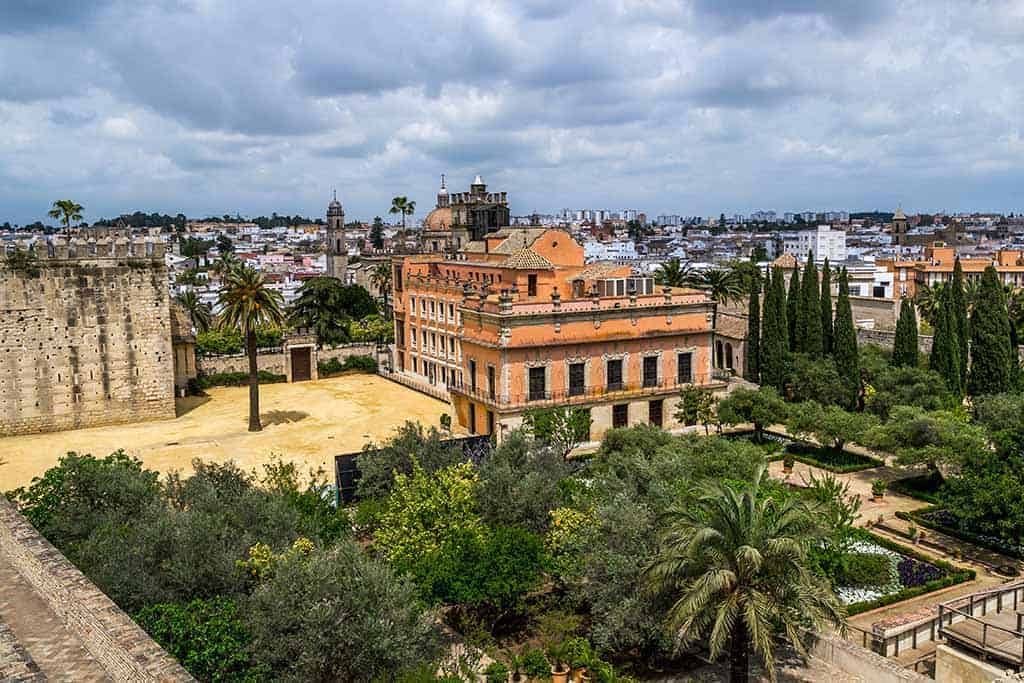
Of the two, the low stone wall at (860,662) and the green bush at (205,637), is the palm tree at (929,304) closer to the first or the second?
the low stone wall at (860,662)

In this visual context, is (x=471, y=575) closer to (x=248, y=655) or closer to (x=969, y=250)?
(x=248, y=655)

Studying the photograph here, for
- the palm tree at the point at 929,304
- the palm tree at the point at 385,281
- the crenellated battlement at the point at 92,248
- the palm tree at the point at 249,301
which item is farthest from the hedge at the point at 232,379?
the palm tree at the point at 929,304

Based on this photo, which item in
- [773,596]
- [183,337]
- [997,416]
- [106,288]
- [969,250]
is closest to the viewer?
[773,596]

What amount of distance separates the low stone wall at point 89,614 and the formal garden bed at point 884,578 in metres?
14.7

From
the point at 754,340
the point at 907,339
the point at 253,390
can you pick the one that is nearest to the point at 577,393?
the point at 754,340

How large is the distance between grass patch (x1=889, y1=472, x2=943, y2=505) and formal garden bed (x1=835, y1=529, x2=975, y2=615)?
19.4 ft

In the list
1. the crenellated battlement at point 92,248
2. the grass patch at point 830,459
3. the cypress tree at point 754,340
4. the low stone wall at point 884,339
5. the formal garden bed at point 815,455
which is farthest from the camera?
the low stone wall at point 884,339

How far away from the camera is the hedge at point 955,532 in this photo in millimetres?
23927

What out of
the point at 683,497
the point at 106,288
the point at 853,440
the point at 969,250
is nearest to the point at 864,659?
the point at 683,497

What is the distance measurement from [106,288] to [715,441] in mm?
30686

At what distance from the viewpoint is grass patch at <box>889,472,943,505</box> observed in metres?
28.9

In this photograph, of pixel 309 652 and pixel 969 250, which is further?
pixel 969 250

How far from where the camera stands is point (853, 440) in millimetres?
31453

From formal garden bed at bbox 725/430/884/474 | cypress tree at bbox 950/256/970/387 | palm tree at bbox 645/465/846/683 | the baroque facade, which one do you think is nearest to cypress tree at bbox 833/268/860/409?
cypress tree at bbox 950/256/970/387
